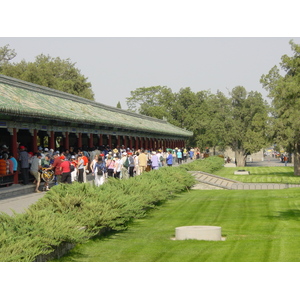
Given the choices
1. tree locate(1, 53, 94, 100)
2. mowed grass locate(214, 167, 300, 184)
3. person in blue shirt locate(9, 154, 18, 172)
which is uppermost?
tree locate(1, 53, 94, 100)

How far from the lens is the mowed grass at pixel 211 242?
11562 millimetres

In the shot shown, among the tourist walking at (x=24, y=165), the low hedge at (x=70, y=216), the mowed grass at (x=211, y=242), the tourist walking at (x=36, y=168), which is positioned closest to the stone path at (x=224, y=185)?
the mowed grass at (x=211, y=242)

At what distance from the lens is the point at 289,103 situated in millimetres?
48781

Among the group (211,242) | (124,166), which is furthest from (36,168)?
(211,242)

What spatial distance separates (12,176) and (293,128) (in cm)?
3116

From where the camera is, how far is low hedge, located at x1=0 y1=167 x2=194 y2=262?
32.4 ft

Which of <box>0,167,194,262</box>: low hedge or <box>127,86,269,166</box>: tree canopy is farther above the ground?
<box>127,86,269,166</box>: tree canopy

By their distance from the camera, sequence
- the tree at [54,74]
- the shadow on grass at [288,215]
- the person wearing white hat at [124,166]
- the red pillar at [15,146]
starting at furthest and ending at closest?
1. the tree at [54,74]
2. the person wearing white hat at [124,166]
3. the red pillar at [15,146]
4. the shadow on grass at [288,215]

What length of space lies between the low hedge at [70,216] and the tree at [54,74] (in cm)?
5679

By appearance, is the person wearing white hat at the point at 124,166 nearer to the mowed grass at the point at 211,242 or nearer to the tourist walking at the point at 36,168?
the tourist walking at the point at 36,168

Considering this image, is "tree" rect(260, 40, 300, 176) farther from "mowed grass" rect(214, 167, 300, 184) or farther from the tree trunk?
the tree trunk

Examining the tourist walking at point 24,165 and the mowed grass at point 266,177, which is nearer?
the tourist walking at point 24,165

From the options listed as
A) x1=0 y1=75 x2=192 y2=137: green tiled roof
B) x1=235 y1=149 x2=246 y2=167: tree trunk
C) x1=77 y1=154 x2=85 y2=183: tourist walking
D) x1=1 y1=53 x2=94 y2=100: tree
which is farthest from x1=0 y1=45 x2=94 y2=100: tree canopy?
x1=77 y1=154 x2=85 y2=183: tourist walking

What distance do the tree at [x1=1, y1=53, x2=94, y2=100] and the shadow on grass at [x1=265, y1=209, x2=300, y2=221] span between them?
59556 mm
